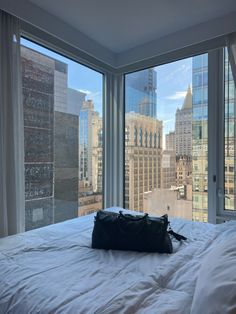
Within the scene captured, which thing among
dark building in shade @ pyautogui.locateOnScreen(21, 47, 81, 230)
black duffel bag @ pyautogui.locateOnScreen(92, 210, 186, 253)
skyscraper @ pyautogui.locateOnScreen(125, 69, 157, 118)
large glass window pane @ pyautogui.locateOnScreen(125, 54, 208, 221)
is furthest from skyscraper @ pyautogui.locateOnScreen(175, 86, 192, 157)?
black duffel bag @ pyautogui.locateOnScreen(92, 210, 186, 253)

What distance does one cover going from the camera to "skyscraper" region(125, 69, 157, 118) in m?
3.18

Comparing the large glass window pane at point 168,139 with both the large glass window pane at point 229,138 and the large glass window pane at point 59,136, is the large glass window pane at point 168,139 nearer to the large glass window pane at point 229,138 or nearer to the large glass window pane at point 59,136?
the large glass window pane at point 229,138

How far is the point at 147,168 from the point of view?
322 centimetres

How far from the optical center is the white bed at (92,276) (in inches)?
37.8

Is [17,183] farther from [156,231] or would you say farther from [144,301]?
[144,301]

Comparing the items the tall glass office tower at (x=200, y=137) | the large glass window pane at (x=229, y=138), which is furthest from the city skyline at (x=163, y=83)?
the large glass window pane at (x=229, y=138)

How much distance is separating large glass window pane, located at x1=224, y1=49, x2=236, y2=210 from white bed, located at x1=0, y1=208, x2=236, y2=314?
820 mm

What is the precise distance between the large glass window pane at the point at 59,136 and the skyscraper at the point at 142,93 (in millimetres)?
396

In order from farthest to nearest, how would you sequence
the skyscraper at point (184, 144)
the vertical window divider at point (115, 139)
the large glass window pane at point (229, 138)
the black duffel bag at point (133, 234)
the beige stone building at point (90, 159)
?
the vertical window divider at point (115, 139), the beige stone building at point (90, 159), the skyscraper at point (184, 144), the large glass window pane at point (229, 138), the black duffel bag at point (133, 234)

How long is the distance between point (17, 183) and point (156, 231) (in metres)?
1.17

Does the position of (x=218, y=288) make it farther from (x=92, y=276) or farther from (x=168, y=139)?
(x=168, y=139)

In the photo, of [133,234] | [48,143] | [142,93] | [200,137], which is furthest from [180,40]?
[133,234]

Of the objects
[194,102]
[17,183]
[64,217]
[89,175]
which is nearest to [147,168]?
[89,175]

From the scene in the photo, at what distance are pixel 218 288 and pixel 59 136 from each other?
87.2 inches
